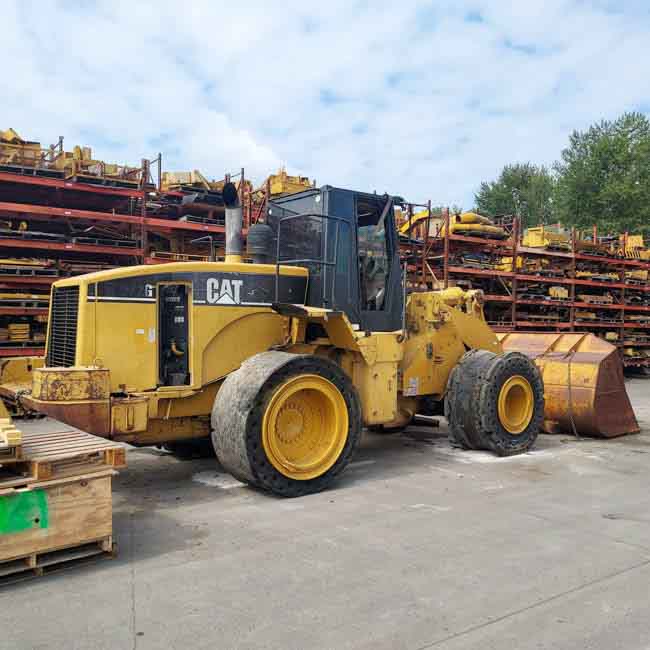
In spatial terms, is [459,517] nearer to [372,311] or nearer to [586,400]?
[372,311]

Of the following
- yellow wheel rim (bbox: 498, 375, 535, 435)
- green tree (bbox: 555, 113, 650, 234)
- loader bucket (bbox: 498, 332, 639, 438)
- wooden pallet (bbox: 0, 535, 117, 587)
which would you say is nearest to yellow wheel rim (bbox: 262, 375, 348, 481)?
wooden pallet (bbox: 0, 535, 117, 587)

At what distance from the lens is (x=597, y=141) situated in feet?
124

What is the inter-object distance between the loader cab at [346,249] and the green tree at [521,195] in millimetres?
45213

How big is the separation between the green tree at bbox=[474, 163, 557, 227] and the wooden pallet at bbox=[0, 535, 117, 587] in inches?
1932

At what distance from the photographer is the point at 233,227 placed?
7.11 m

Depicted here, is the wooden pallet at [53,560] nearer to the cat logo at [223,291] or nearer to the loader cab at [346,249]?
the cat logo at [223,291]

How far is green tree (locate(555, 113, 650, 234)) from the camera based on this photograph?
35781 mm

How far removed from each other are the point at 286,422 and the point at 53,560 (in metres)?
2.57

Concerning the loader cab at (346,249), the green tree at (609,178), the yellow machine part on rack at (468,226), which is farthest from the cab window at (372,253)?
the green tree at (609,178)

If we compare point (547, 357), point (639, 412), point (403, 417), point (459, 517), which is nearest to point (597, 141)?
point (639, 412)

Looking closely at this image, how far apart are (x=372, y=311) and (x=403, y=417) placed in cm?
161

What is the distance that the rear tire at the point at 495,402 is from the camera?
7758 mm

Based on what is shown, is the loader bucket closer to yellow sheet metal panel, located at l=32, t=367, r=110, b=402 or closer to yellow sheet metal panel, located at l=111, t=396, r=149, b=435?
yellow sheet metal panel, located at l=111, t=396, r=149, b=435

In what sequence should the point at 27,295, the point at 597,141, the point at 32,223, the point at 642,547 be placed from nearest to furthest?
the point at 642,547 < the point at 27,295 < the point at 32,223 < the point at 597,141
